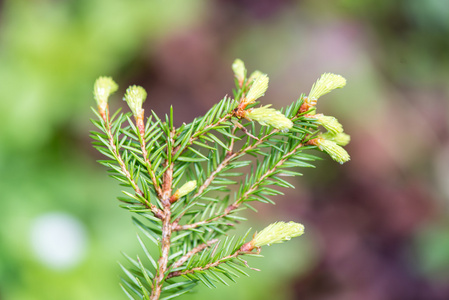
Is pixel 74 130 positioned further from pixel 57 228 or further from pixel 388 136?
pixel 388 136

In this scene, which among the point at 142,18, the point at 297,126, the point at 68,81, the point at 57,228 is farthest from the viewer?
the point at 142,18

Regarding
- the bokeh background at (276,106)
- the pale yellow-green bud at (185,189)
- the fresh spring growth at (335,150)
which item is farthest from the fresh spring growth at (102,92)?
the bokeh background at (276,106)

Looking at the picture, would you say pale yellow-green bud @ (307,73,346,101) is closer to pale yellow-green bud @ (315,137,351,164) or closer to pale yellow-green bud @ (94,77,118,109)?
pale yellow-green bud @ (315,137,351,164)

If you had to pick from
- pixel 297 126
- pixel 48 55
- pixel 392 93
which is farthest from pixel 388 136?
pixel 297 126

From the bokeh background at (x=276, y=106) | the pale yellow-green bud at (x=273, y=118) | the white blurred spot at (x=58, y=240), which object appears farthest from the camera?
the bokeh background at (x=276, y=106)

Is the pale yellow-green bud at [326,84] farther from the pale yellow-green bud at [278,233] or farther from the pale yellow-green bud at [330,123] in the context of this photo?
the pale yellow-green bud at [278,233]

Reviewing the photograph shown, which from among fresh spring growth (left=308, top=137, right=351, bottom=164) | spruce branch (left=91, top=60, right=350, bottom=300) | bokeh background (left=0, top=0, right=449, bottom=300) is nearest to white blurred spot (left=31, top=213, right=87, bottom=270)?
bokeh background (left=0, top=0, right=449, bottom=300)
